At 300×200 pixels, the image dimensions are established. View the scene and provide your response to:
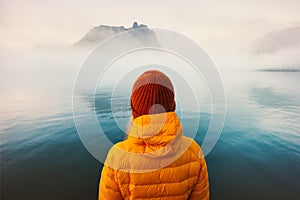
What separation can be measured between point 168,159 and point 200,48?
1066 millimetres

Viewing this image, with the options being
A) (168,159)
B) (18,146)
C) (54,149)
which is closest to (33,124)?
(18,146)

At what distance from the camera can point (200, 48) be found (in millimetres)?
1692

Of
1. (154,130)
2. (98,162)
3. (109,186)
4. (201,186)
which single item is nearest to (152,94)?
(154,130)

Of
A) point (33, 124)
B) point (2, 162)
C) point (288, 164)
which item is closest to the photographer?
point (2, 162)

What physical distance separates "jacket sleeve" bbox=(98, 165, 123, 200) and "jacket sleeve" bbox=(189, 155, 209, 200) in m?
0.56

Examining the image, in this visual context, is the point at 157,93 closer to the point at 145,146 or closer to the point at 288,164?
the point at 145,146

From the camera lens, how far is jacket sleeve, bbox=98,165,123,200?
1174 millimetres

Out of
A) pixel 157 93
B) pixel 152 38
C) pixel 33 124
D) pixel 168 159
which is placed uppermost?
pixel 152 38

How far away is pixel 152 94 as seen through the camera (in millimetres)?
1113

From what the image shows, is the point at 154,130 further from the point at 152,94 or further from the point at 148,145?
the point at 152,94

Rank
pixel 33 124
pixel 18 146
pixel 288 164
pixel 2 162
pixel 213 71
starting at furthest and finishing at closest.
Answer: pixel 33 124 → pixel 18 146 → pixel 288 164 → pixel 2 162 → pixel 213 71

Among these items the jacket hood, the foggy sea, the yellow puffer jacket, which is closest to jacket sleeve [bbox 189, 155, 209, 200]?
the yellow puffer jacket

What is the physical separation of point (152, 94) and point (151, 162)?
16.9 inches

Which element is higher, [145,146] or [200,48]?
[200,48]
